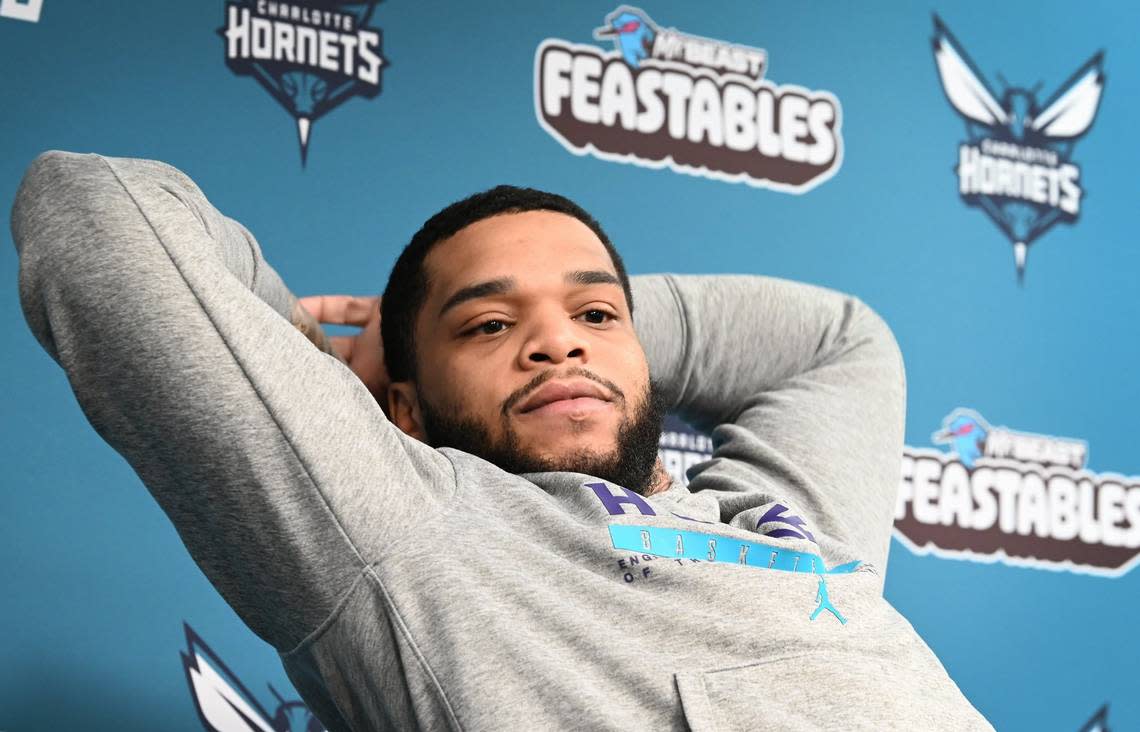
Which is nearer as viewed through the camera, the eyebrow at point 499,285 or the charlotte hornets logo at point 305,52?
the eyebrow at point 499,285

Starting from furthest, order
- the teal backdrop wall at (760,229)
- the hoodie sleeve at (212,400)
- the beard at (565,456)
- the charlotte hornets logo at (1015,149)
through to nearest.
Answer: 1. the charlotte hornets logo at (1015,149)
2. the teal backdrop wall at (760,229)
3. the beard at (565,456)
4. the hoodie sleeve at (212,400)

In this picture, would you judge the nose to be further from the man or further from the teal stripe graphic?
the teal stripe graphic

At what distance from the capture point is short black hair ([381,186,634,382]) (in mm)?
989

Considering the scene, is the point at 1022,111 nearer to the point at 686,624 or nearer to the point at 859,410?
the point at 859,410

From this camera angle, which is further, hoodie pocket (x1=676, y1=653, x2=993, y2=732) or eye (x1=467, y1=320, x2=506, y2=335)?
eye (x1=467, y1=320, x2=506, y2=335)

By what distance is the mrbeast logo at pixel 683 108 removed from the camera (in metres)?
1.38

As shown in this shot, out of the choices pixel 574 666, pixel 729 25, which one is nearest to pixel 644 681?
pixel 574 666

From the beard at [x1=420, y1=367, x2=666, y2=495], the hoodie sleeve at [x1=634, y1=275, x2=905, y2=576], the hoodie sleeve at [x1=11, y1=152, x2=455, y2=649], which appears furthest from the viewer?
the hoodie sleeve at [x1=634, y1=275, x2=905, y2=576]

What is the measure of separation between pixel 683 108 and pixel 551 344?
63 cm

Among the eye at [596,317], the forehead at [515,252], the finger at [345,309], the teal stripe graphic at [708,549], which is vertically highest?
the forehead at [515,252]

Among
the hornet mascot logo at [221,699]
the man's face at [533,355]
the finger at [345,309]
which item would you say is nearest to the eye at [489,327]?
the man's face at [533,355]

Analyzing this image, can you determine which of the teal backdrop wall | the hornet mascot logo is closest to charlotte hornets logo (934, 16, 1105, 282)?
the teal backdrop wall

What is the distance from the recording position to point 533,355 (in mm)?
883

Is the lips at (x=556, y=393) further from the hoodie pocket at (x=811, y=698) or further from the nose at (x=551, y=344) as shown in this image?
the hoodie pocket at (x=811, y=698)
